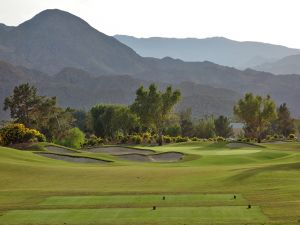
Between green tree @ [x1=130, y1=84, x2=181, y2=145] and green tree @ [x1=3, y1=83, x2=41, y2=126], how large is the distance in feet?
86.9

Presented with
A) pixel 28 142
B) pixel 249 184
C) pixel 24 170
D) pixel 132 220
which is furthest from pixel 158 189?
Answer: pixel 28 142

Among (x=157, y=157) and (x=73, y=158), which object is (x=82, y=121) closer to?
(x=157, y=157)

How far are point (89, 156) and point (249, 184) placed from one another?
26389 mm

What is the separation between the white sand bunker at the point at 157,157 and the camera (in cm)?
5825

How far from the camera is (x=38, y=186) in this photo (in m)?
32.4

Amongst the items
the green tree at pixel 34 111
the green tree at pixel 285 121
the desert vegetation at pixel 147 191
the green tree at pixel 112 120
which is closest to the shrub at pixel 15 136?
the desert vegetation at pixel 147 191

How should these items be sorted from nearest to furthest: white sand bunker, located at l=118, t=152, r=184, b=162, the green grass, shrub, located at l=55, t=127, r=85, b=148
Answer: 1. the green grass
2. white sand bunker, located at l=118, t=152, r=184, b=162
3. shrub, located at l=55, t=127, r=85, b=148

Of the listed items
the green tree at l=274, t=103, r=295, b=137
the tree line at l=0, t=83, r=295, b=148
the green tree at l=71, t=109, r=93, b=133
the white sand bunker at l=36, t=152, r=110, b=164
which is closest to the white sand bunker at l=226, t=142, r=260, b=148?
the tree line at l=0, t=83, r=295, b=148

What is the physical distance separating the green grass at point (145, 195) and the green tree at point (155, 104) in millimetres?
56045

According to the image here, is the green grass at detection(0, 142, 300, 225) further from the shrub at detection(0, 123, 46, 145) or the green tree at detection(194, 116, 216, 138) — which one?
the green tree at detection(194, 116, 216, 138)

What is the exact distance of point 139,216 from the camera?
69.1 ft

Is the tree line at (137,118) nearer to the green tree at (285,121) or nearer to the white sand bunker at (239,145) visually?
the green tree at (285,121)

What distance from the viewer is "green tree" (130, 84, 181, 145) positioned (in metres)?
95.9

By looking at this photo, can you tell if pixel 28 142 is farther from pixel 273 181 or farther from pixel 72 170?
pixel 273 181
